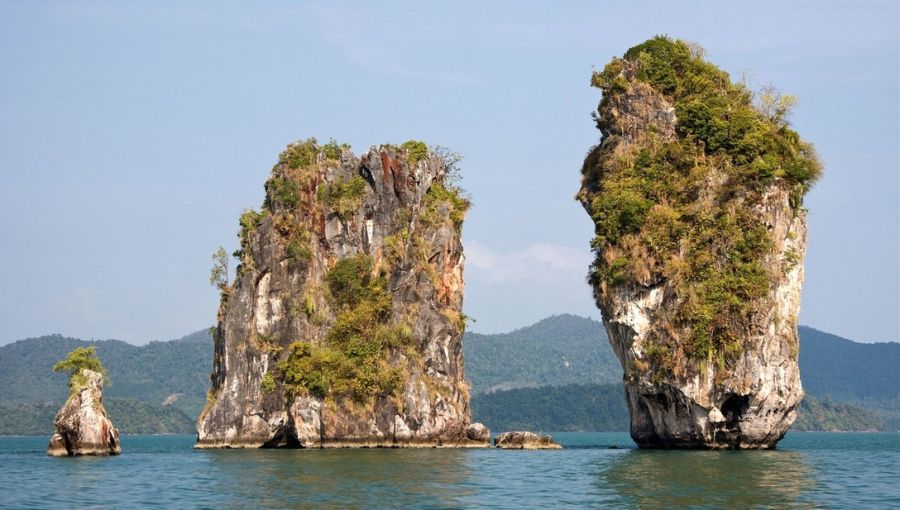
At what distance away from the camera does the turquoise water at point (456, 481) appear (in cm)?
4109

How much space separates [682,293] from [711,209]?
5.67 metres

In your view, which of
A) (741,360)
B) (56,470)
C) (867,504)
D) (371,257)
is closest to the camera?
(867,504)

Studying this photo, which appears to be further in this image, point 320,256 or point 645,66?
point 320,256

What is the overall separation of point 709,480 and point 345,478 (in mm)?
15016

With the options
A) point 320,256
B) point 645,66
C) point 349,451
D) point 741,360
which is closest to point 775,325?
point 741,360

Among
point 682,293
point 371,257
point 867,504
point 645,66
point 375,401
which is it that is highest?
point 645,66

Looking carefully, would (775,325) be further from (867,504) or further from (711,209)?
(867,504)

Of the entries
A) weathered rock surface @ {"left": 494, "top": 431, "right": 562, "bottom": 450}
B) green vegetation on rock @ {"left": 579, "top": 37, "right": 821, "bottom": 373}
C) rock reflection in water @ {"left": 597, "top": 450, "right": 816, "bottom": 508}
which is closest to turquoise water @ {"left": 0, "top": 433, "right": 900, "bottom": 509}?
rock reflection in water @ {"left": 597, "top": 450, "right": 816, "bottom": 508}

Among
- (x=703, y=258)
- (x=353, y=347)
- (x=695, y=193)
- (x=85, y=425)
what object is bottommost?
(x=85, y=425)

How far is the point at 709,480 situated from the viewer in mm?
47719

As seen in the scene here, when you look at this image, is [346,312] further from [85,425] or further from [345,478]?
[345,478]

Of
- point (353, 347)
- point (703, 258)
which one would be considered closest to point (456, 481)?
point (703, 258)

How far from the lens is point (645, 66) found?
78.0 metres

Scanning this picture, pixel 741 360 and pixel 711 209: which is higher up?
pixel 711 209
